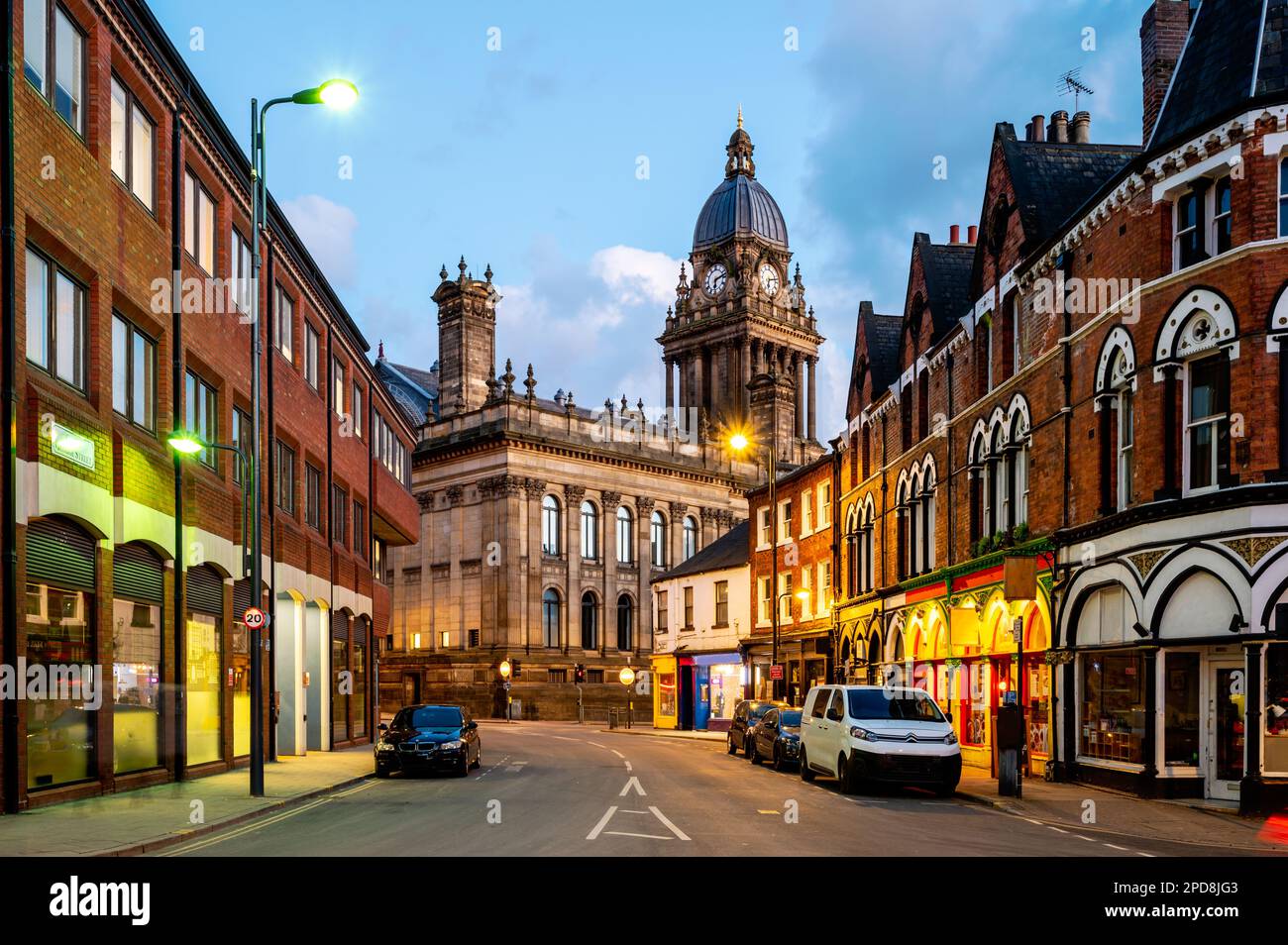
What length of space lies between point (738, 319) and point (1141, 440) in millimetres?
91746

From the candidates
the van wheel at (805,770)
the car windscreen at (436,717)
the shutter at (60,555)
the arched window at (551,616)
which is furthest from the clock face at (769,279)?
the shutter at (60,555)

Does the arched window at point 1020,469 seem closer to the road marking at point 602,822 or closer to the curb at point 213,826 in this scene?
the road marking at point 602,822

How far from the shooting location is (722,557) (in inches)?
2378

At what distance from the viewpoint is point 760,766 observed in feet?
106

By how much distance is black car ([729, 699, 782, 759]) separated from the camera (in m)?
35.2

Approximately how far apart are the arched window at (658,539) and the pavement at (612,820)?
62.6m

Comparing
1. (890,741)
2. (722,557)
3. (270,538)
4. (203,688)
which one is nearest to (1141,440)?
(890,741)

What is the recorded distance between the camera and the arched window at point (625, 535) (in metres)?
88.6

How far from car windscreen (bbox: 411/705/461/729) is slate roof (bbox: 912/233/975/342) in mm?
16048

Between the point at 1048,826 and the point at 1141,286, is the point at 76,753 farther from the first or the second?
the point at 1141,286

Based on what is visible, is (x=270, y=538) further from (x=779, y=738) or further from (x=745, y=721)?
(x=745, y=721)

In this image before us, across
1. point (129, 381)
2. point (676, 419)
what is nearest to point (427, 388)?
point (676, 419)

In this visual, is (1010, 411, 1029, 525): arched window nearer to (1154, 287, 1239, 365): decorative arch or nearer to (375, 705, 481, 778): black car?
(1154, 287, 1239, 365): decorative arch

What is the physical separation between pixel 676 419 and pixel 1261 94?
9374cm
